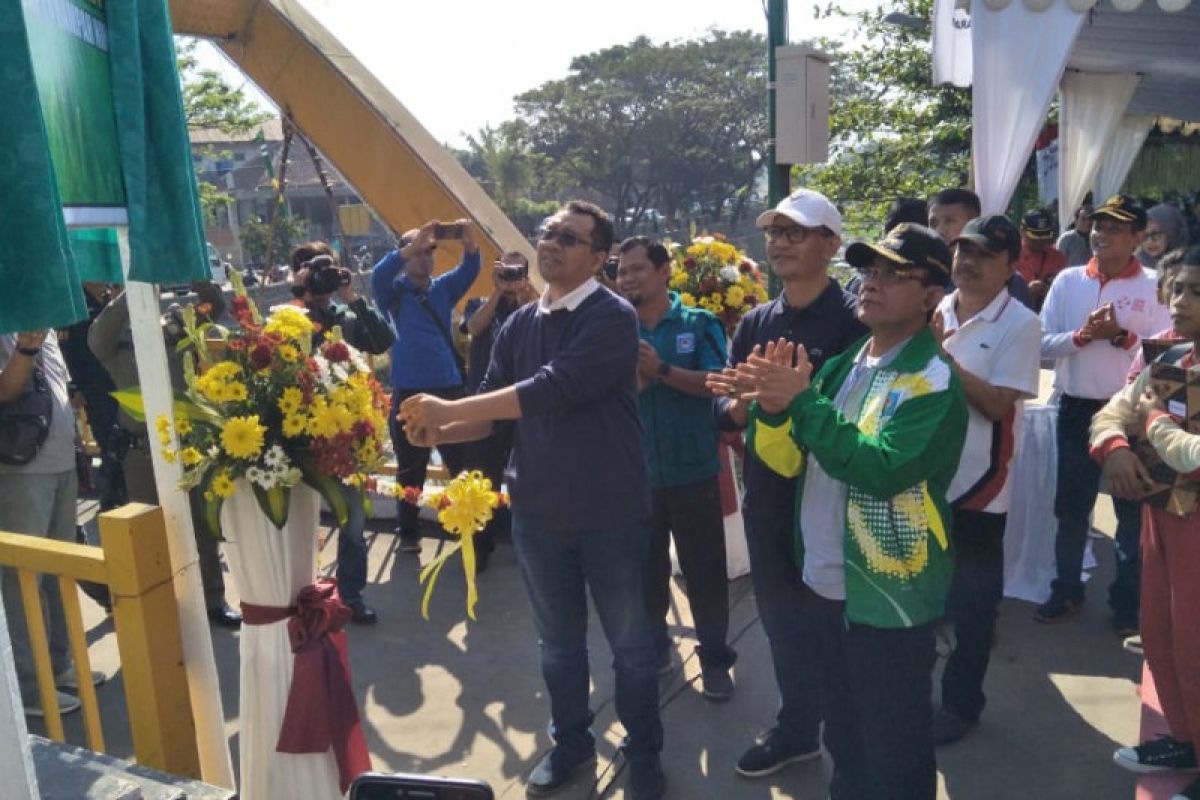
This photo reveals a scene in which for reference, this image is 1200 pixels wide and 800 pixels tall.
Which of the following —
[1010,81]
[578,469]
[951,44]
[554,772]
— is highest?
[951,44]

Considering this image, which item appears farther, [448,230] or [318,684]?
[448,230]

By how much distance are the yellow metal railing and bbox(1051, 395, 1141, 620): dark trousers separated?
12.7 feet

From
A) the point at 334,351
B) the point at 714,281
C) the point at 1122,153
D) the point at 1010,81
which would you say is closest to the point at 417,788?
the point at 334,351

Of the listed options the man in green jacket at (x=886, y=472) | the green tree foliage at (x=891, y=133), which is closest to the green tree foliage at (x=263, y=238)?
the green tree foliage at (x=891, y=133)

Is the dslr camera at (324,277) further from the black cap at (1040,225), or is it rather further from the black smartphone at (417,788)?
the black cap at (1040,225)

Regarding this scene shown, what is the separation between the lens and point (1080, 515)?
4352mm

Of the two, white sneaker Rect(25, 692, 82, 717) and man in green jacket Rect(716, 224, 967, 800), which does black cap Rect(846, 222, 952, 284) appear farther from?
white sneaker Rect(25, 692, 82, 717)

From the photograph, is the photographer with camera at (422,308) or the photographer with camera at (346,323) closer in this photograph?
the photographer with camera at (346,323)

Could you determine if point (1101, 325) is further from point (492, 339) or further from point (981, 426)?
point (492, 339)

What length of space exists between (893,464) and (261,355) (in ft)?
6.08

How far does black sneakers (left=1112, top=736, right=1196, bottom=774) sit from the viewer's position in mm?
3021

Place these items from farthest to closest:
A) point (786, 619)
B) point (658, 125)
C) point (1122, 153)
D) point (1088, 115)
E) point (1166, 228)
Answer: point (658, 125)
point (1122, 153)
point (1088, 115)
point (1166, 228)
point (786, 619)

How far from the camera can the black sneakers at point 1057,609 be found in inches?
175

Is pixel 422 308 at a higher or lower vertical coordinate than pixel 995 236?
lower
